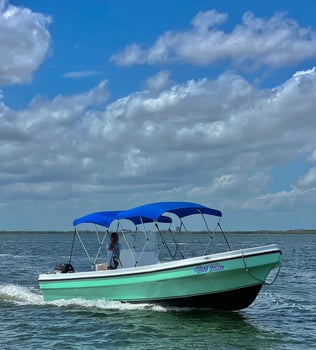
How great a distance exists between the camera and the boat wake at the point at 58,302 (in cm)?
1908

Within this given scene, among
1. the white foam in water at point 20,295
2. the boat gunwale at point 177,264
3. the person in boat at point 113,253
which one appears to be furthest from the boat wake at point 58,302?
the person in boat at point 113,253

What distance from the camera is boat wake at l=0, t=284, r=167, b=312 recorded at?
19078 millimetres

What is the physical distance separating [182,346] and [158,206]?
5.55 metres

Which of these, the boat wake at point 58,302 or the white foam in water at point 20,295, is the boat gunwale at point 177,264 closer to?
the boat wake at point 58,302

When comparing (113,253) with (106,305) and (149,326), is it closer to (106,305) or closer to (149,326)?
(106,305)

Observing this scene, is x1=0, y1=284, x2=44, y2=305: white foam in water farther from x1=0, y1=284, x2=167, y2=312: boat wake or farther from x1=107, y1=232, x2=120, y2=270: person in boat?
x1=107, y1=232, x2=120, y2=270: person in boat

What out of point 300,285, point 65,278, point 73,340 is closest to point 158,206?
point 65,278

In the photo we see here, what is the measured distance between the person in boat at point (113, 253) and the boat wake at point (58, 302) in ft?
4.49

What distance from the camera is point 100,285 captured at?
64.0 feet

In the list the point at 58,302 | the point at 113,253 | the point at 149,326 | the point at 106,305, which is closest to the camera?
the point at 149,326

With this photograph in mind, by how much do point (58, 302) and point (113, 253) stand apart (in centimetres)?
258

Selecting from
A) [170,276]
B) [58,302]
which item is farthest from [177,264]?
[58,302]

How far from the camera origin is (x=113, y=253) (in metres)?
20.5

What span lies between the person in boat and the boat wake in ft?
4.49
